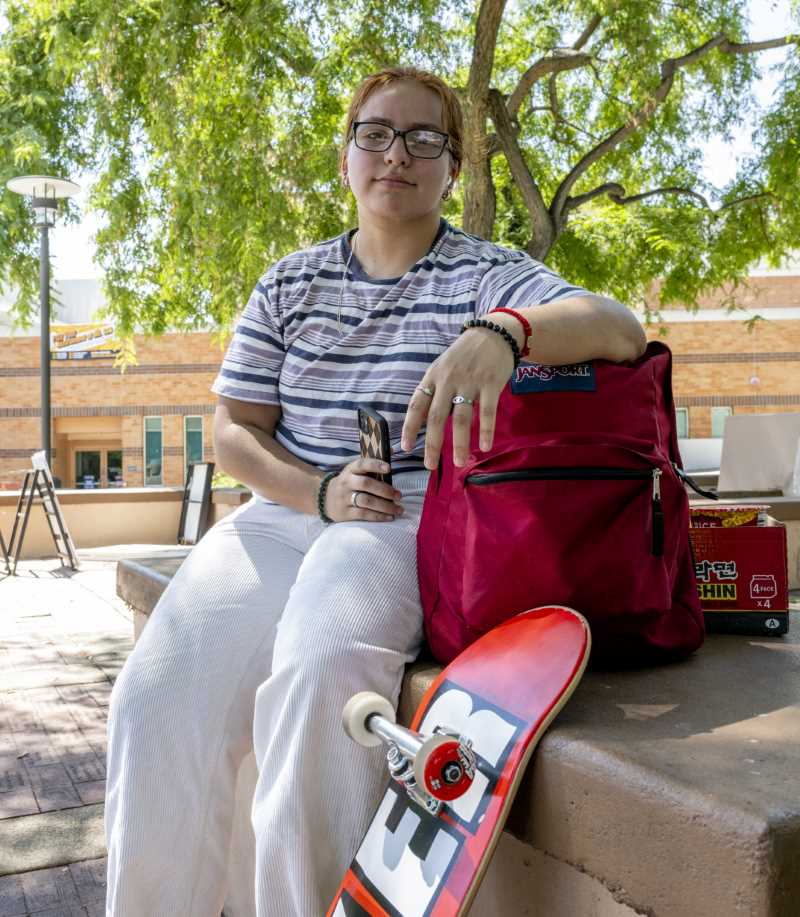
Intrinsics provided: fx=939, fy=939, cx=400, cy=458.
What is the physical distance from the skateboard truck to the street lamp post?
9.31 metres

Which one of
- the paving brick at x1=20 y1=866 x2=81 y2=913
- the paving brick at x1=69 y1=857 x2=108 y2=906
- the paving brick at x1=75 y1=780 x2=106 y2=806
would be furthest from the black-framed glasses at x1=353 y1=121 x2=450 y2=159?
the paving brick at x1=75 y1=780 x2=106 y2=806

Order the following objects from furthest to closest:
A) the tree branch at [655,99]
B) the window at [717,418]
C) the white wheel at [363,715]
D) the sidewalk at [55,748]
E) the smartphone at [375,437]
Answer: the window at [717,418], the tree branch at [655,99], the sidewalk at [55,748], the smartphone at [375,437], the white wheel at [363,715]

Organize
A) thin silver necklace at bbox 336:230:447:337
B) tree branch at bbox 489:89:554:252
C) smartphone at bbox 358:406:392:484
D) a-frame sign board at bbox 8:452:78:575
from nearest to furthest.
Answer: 1. smartphone at bbox 358:406:392:484
2. thin silver necklace at bbox 336:230:447:337
3. tree branch at bbox 489:89:554:252
4. a-frame sign board at bbox 8:452:78:575

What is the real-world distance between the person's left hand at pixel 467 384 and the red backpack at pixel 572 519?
0.27ft

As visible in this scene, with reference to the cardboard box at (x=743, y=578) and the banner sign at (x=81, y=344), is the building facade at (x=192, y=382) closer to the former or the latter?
the banner sign at (x=81, y=344)

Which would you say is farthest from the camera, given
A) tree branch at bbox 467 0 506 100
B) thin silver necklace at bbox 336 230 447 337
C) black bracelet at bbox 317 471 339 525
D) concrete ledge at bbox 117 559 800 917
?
tree branch at bbox 467 0 506 100

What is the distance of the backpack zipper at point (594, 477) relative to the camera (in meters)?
1.43

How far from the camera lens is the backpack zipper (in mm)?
1435

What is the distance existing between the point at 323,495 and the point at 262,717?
49cm

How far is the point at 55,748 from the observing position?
3564 mm

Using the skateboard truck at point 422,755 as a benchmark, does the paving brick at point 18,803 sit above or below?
below

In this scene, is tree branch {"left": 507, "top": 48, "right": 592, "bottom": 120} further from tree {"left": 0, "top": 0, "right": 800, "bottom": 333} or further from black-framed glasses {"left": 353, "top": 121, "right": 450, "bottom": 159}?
black-framed glasses {"left": 353, "top": 121, "right": 450, "bottom": 159}

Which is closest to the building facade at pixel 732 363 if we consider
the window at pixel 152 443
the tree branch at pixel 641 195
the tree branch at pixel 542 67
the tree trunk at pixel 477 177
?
the window at pixel 152 443

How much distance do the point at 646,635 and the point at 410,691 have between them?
15.6 inches
